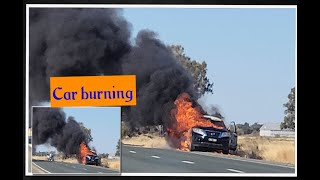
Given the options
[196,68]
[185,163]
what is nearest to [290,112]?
[196,68]

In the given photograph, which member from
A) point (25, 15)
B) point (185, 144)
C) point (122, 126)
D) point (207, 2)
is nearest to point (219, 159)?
point (185, 144)

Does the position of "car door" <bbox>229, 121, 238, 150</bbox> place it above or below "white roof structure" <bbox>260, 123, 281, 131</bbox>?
below

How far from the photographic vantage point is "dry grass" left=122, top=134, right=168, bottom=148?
11.8 metres

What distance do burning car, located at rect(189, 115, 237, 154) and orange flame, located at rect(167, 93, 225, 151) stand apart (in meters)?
0.05

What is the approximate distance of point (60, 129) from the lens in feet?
38.5

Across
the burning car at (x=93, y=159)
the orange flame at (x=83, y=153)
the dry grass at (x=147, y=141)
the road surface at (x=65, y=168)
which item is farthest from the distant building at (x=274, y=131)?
the orange flame at (x=83, y=153)

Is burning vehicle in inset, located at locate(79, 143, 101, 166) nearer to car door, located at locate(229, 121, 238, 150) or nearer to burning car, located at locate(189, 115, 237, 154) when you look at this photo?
burning car, located at locate(189, 115, 237, 154)

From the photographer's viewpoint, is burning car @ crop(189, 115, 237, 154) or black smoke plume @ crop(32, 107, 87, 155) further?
burning car @ crop(189, 115, 237, 154)

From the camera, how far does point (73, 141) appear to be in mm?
11773

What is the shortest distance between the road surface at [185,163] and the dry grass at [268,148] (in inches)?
3.6

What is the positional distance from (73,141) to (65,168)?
436 millimetres

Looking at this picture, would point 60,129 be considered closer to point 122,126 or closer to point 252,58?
point 122,126

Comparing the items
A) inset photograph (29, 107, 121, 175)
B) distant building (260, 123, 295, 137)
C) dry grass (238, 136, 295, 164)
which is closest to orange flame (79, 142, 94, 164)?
inset photograph (29, 107, 121, 175)
